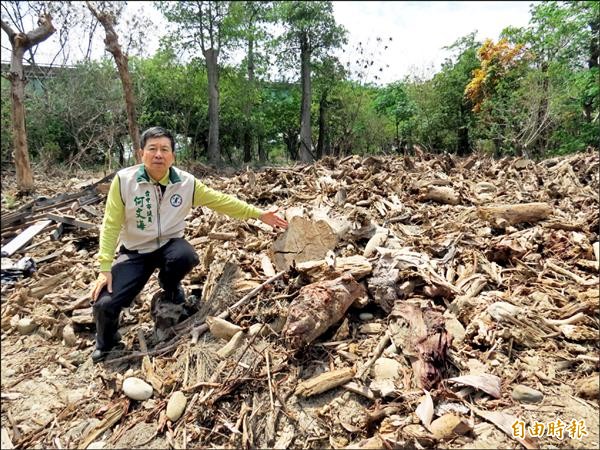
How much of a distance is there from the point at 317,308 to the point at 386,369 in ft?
1.68

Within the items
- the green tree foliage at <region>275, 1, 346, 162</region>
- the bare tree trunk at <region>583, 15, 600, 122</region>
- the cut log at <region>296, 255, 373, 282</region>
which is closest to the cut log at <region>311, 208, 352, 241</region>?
the cut log at <region>296, 255, 373, 282</region>

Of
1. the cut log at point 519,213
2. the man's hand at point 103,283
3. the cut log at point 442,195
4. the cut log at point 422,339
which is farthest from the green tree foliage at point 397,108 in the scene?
the man's hand at point 103,283

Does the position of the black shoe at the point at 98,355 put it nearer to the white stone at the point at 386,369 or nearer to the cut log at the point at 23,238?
the cut log at the point at 23,238

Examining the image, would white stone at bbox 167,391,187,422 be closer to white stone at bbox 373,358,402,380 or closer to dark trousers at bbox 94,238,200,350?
dark trousers at bbox 94,238,200,350

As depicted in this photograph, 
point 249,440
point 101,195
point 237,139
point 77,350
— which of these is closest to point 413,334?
point 249,440

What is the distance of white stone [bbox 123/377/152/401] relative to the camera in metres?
2.13

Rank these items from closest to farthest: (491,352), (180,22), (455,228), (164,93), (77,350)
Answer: (491,352), (77,350), (455,228), (180,22), (164,93)

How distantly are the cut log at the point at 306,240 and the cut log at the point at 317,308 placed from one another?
1.55 ft

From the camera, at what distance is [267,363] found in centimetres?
223

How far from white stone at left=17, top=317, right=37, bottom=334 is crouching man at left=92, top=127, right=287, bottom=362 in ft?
1.13

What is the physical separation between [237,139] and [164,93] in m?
4.66

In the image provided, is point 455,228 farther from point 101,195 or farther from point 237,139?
point 237,139

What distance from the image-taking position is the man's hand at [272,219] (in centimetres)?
295

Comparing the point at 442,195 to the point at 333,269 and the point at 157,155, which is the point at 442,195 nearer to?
the point at 333,269
